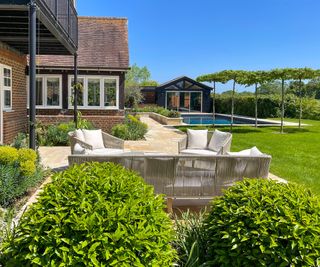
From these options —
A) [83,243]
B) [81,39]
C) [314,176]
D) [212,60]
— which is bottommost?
[314,176]

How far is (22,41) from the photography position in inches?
451

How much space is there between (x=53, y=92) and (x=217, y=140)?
34.7ft

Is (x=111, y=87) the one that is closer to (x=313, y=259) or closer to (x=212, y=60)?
(x=313, y=259)

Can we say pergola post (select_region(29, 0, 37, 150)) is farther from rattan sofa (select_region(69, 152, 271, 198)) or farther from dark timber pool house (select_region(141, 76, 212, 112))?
dark timber pool house (select_region(141, 76, 212, 112))

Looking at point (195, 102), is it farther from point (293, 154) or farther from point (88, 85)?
point (293, 154)

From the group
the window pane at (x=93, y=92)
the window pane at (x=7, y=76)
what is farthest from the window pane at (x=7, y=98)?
the window pane at (x=93, y=92)

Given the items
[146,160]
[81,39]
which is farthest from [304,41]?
[146,160]

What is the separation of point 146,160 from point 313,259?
10.5ft

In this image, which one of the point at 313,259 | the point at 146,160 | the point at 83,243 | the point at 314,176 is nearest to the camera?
the point at 83,243

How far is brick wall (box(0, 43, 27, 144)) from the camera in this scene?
1193 cm

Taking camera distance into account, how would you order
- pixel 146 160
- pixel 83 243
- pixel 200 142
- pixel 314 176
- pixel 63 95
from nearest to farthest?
1. pixel 83 243
2. pixel 146 160
3. pixel 314 176
4. pixel 200 142
5. pixel 63 95

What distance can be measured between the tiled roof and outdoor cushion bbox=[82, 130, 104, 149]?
7904 millimetres

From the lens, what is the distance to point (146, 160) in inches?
220

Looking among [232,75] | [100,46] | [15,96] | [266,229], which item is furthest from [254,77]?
[266,229]
